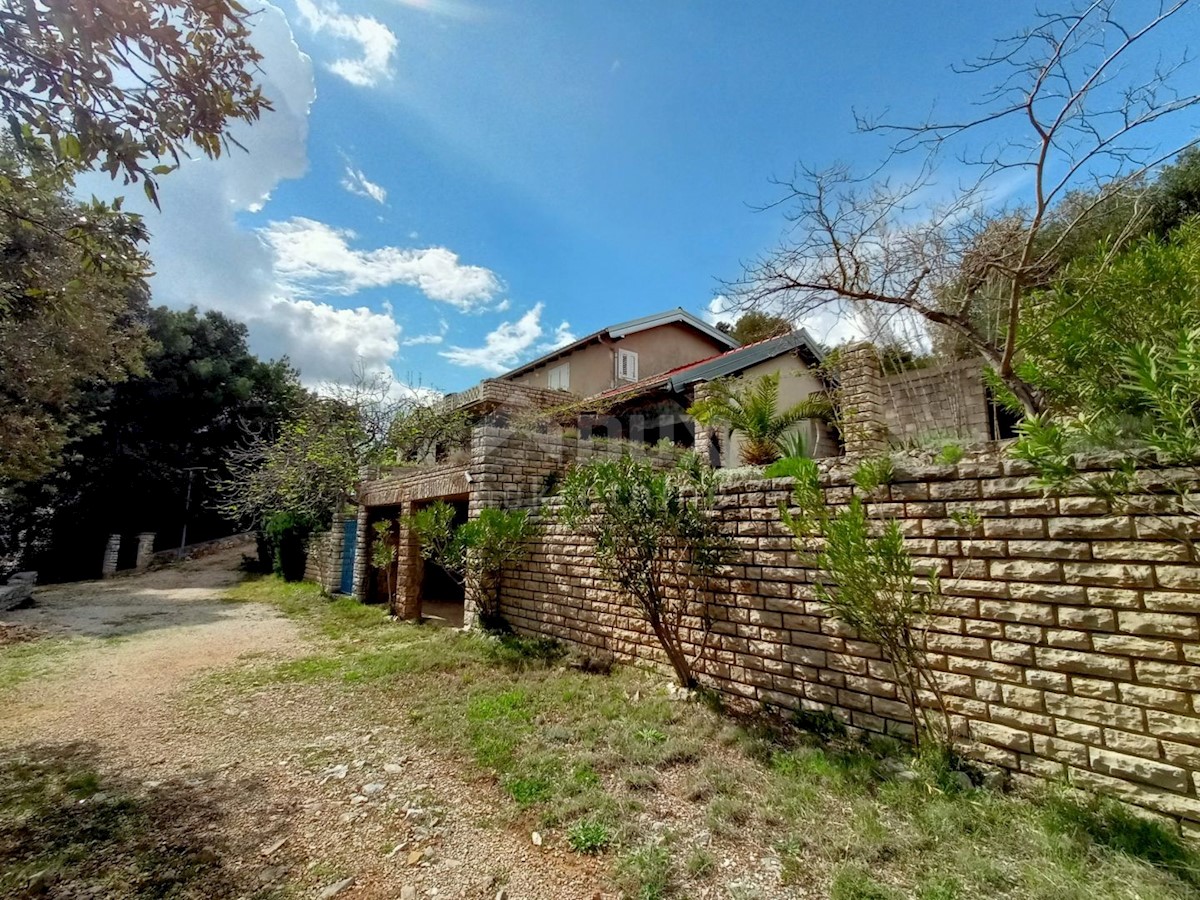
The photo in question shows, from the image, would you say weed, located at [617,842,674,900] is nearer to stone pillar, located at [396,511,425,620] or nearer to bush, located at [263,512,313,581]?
stone pillar, located at [396,511,425,620]

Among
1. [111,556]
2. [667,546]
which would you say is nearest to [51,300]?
[667,546]

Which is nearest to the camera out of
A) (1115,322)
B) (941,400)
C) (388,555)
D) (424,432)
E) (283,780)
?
(1115,322)

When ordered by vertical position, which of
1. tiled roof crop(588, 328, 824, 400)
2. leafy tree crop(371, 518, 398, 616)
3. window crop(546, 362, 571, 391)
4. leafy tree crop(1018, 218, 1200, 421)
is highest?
window crop(546, 362, 571, 391)

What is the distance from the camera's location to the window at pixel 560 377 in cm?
1672

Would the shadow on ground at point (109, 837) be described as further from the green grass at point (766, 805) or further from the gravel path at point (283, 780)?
the green grass at point (766, 805)

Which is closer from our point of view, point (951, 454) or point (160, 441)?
point (951, 454)

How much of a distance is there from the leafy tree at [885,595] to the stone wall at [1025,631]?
13 centimetres

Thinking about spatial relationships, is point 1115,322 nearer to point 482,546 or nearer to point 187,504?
point 482,546

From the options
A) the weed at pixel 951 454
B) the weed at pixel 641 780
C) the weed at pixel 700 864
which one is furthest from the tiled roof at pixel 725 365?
the weed at pixel 700 864

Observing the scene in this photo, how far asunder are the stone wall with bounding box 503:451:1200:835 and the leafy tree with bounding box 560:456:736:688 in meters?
0.41

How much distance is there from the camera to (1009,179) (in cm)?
398

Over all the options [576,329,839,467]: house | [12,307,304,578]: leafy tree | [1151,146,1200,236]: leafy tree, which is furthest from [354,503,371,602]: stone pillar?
[1151,146,1200,236]: leafy tree

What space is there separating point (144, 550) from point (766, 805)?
945 inches

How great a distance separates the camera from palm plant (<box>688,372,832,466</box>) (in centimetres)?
776
